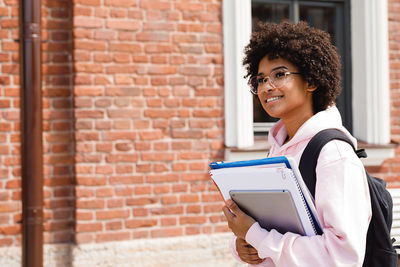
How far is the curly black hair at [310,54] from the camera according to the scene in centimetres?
174

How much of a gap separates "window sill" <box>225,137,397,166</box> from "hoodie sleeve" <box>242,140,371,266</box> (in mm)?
2861

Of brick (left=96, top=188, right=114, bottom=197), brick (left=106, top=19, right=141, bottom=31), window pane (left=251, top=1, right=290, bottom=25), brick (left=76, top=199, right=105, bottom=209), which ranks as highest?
window pane (left=251, top=1, right=290, bottom=25)

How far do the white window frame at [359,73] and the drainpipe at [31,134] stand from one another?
1559 millimetres

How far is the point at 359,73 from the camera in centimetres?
502

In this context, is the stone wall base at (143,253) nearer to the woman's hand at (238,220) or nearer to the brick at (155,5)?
the brick at (155,5)

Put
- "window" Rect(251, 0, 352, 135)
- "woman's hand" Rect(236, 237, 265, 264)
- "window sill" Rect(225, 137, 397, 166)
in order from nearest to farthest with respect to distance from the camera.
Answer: "woman's hand" Rect(236, 237, 265, 264), "window sill" Rect(225, 137, 397, 166), "window" Rect(251, 0, 352, 135)

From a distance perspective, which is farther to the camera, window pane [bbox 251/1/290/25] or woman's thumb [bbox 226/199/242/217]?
window pane [bbox 251/1/290/25]

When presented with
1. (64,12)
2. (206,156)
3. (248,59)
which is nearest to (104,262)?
(206,156)

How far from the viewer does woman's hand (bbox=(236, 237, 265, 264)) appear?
1720 millimetres

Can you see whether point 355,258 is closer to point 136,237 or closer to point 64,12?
point 136,237

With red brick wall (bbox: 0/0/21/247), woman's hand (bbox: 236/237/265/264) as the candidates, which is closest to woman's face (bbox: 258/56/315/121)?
woman's hand (bbox: 236/237/265/264)

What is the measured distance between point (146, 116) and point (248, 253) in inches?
102

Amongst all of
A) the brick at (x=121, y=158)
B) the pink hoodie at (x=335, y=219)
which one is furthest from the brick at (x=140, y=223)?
the pink hoodie at (x=335, y=219)

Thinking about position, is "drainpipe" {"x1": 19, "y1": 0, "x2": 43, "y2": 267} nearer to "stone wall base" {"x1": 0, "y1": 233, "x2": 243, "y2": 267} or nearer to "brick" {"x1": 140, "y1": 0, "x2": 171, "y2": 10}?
"stone wall base" {"x1": 0, "y1": 233, "x2": 243, "y2": 267}
